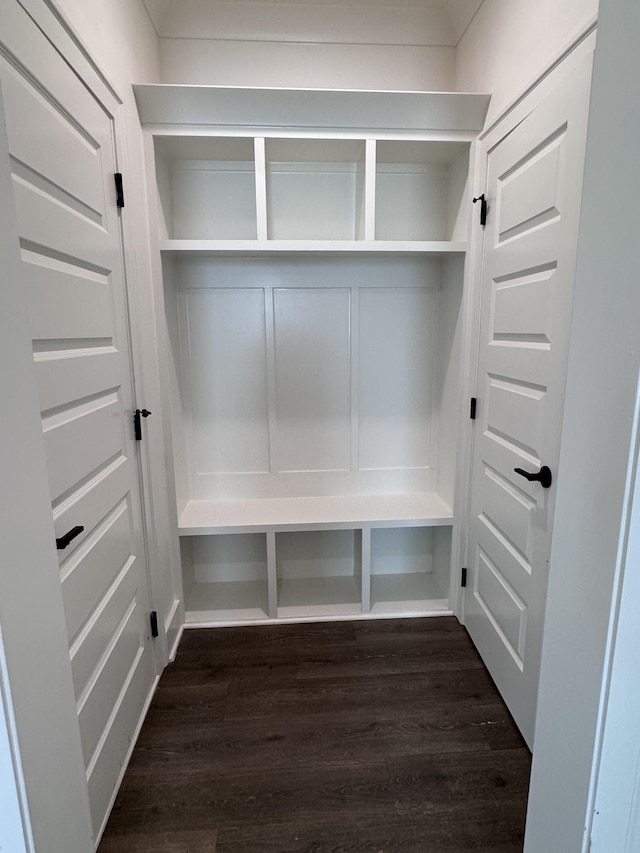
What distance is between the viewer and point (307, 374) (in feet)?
8.08

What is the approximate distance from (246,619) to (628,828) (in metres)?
1.90

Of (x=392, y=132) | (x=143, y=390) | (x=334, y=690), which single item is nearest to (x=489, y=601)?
(x=334, y=690)

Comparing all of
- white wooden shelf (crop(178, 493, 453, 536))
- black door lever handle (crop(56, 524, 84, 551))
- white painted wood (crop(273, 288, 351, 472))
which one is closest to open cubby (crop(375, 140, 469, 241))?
white painted wood (crop(273, 288, 351, 472))

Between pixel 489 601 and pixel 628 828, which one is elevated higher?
pixel 628 828

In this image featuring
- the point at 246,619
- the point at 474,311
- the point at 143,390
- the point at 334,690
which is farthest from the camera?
the point at 246,619

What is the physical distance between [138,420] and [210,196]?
1272 millimetres

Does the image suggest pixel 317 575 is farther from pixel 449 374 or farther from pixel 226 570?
pixel 449 374

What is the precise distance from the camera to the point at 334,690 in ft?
6.20

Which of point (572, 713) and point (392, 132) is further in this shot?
point (392, 132)

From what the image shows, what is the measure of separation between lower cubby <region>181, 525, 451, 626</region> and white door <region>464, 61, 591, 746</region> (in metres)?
0.53

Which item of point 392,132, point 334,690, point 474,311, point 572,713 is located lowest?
point 334,690

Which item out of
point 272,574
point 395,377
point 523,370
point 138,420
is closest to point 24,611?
point 138,420

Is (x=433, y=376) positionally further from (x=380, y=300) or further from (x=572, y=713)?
(x=572, y=713)

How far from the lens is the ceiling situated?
6.53ft
